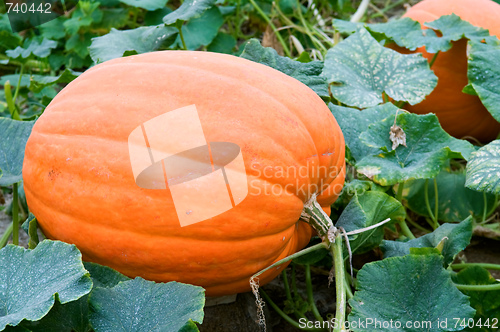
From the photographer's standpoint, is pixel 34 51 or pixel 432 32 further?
pixel 34 51

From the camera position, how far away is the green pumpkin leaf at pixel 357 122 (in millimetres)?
1418

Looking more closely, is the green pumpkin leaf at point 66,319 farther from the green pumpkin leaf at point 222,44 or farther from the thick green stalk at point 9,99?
the green pumpkin leaf at point 222,44

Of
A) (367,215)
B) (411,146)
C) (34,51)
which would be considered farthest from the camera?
(34,51)

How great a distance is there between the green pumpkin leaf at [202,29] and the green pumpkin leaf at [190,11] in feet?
1.63

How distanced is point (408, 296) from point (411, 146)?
1.54ft

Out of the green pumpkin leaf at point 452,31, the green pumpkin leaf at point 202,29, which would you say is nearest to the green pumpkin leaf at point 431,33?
the green pumpkin leaf at point 452,31

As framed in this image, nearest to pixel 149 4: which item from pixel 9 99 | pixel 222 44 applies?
pixel 222 44

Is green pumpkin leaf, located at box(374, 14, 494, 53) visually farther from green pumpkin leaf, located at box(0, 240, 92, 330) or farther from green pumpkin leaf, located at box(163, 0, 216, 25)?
green pumpkin leaf, located at box(0, 240, 92, 330)

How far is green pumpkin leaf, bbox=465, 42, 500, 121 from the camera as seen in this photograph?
1.46m

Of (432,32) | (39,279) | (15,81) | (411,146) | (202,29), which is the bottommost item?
(15,81)

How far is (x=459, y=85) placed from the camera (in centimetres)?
178

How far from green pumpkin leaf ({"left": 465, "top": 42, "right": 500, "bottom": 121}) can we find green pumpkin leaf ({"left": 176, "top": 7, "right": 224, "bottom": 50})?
3.55ft
